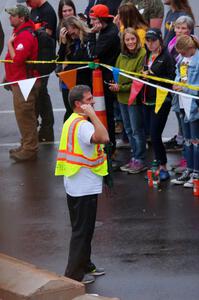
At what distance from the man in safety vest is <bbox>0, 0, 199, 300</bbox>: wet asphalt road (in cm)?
34

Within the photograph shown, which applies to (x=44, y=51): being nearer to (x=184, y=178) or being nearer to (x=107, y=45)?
(x=107, y=45)

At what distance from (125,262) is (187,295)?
1.00 meters

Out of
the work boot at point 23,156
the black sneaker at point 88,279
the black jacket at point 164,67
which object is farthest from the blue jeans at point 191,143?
the black sneaker at point 88,279

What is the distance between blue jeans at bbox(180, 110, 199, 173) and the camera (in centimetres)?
1063

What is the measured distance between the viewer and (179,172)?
449 inches

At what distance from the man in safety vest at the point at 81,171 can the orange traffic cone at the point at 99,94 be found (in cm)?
358

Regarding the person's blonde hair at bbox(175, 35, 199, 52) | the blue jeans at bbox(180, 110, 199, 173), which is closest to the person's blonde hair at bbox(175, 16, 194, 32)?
the person's blonde hair at bbox(175, 35, 199, 52)

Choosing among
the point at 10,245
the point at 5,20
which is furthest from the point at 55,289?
the point at 5,20

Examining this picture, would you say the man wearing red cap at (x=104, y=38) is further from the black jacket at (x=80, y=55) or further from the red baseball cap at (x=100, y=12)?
the black jacket at (x=80, y=55)

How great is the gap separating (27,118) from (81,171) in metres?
4.72

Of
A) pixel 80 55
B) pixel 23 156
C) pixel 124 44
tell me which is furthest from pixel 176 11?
pixel 23 156

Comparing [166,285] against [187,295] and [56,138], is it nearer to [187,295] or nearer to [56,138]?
[187,295]

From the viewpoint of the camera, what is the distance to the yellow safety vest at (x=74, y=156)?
812 cm

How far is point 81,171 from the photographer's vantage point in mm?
8148
